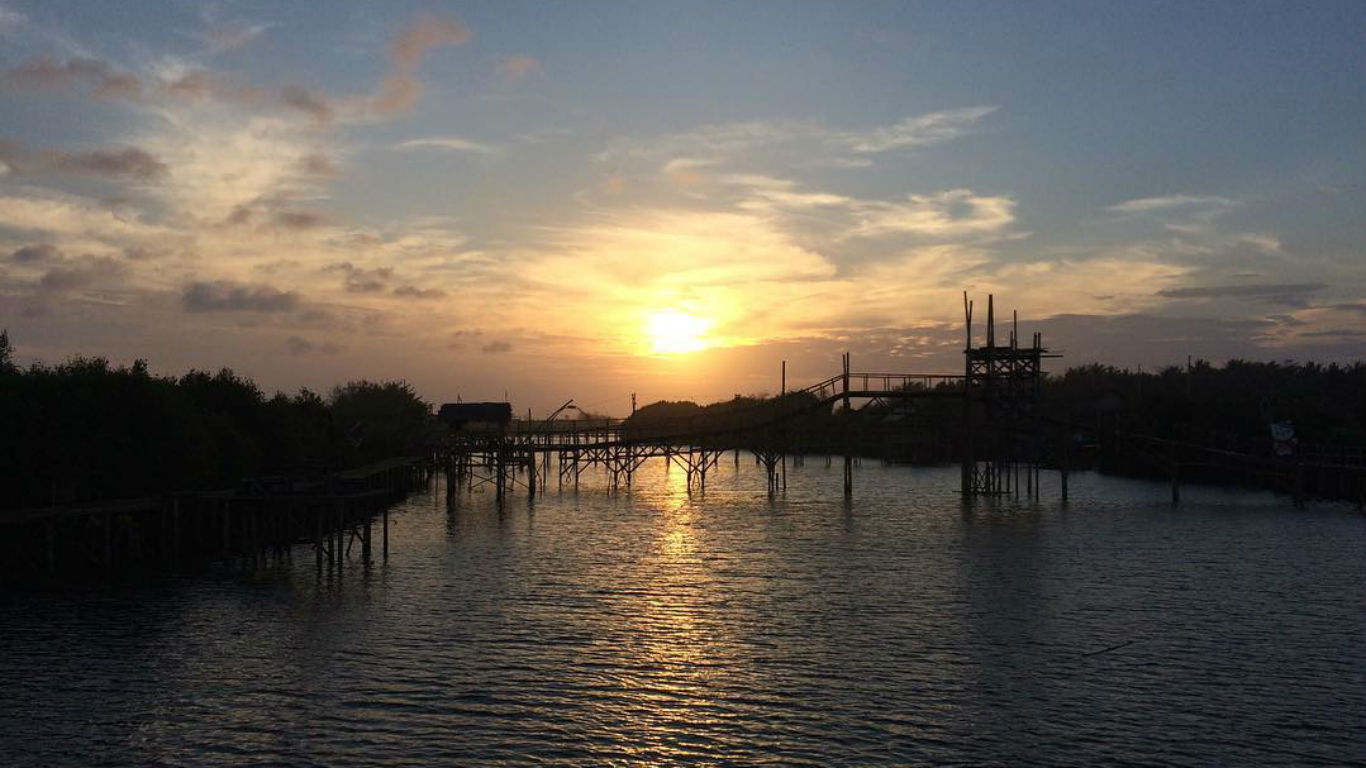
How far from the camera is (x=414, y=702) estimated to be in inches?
1069

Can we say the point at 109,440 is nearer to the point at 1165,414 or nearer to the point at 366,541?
the point at 366,541

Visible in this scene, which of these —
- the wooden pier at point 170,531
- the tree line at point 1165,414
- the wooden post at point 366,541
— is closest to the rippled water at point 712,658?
the wooden post at point 366,541

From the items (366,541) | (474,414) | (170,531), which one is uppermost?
(474,414)

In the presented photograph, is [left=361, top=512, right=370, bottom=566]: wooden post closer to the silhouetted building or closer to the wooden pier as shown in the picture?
the wooden pier

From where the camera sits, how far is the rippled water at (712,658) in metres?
24.2

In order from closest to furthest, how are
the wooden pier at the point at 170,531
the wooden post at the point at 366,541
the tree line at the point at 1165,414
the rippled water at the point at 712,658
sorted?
the rippled water at the point at 712,658 → the wooden pier at the point at 170,531 → the wooden post at the point at 366,541 → the tree line at the point at 1165,414

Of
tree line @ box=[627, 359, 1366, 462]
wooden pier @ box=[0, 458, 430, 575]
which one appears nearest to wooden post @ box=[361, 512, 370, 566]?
wooden pier @ box=[0, 458, 430, 575]

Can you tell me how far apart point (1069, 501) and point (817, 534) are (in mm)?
33942

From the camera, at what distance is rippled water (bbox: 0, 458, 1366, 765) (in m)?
24.2

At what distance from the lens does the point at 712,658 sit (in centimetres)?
3200

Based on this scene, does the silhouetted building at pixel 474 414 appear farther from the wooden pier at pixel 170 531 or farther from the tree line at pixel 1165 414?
Answer: the wooden pier at pixel 170 531

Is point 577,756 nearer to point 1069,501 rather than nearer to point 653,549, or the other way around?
point 653,549

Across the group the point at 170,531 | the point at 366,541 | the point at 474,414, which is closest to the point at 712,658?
the point at 366,541

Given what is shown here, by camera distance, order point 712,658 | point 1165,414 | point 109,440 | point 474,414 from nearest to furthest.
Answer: point 712,658 → point 109,440 → point 474,414 → point 1165,414
